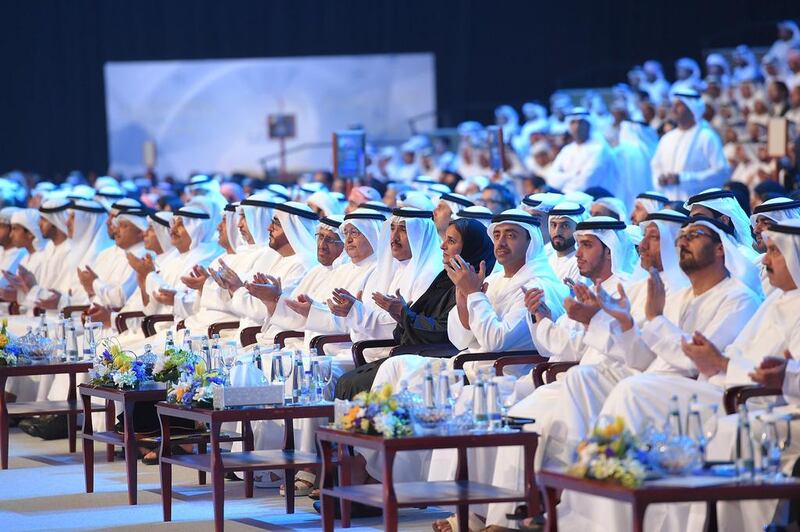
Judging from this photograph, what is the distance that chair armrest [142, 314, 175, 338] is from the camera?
10400 mm

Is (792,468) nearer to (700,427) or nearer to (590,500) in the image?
(700,427)

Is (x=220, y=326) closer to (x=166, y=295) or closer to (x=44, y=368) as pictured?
(x=166, y=295)

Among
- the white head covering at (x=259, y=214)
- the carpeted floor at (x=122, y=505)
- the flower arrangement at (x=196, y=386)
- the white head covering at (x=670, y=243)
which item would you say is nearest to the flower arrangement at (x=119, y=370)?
the flower arrangement at (x=196, y=386)

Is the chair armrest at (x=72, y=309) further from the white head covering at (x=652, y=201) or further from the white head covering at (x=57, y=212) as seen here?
the white head covering at (x=652, y=201)

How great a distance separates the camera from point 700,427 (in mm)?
4836

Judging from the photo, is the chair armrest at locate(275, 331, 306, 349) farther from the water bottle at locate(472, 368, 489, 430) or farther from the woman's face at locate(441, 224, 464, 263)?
the water bottle at locate(472, 368, 489, 430)

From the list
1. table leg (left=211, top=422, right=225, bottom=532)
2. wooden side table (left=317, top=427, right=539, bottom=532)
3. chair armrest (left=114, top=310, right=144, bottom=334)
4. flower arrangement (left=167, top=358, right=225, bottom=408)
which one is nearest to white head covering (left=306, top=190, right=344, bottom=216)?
chair armrest (left=114, top=310, right=144, bottom=334)

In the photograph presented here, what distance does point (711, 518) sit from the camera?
5.21 m

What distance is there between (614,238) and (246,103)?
17789mm

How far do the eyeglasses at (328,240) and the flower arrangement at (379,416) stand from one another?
11.8 feet

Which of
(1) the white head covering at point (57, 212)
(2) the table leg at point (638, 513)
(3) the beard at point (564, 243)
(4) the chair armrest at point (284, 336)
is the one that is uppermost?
(1) the white head covering at point (57, 212)

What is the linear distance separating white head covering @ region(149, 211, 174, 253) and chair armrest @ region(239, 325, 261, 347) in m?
2.27

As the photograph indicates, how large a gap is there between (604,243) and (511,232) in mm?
566

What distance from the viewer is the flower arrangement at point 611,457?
463 cm
